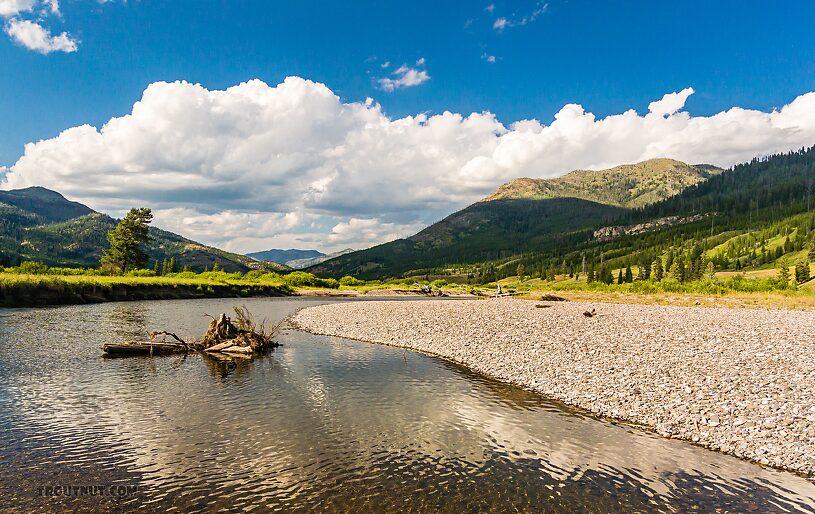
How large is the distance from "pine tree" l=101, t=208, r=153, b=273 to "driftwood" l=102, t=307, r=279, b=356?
104 m

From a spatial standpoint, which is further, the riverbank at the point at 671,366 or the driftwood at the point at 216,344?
the driftwood at the point at 216,344

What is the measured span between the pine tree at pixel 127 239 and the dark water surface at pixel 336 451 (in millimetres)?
110548

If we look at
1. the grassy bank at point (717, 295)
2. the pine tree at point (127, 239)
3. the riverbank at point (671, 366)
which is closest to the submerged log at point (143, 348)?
the riverbank at point (671, 366)

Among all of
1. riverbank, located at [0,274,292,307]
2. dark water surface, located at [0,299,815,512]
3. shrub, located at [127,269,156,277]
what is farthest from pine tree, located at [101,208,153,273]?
dark water surface, located at [0,299,815,512]

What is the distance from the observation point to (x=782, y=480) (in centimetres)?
1388

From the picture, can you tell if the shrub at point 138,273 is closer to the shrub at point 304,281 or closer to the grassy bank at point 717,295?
the shrub at point 304,281

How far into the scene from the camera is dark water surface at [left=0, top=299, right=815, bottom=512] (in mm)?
12852

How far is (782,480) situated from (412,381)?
17825 mm

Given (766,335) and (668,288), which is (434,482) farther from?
(668,288)

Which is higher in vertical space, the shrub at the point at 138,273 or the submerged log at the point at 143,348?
the shrub at the point at 138,273

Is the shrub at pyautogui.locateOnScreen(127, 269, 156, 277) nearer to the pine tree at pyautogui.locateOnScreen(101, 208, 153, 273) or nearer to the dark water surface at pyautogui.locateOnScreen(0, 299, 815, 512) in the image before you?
the pine tree at pyautogui.locateOnScreen(101, 208, 153, 273)

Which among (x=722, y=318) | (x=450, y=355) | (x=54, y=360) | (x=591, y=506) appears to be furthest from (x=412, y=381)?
(x=722, y=318)

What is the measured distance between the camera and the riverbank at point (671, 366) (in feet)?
56.4

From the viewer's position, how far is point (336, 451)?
1636 cm
